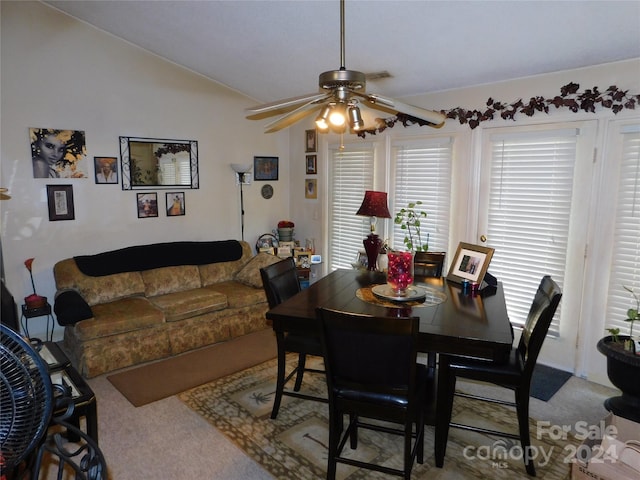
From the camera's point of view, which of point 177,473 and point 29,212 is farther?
point 29,212

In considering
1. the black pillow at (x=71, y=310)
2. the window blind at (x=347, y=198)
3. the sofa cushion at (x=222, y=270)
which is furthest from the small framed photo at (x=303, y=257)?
the black pillow at (x=71, y=310)

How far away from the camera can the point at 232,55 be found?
4055 mm

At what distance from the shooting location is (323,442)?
2.62 meters

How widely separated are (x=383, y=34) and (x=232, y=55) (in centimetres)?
160

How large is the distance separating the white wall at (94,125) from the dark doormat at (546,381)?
11.7 feet

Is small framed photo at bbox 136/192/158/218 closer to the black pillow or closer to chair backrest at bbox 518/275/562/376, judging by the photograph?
the black pillow

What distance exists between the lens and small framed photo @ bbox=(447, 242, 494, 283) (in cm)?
287

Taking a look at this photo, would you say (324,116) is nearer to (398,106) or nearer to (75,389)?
(398,106)

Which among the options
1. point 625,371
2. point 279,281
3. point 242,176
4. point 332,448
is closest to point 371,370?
point 332,448

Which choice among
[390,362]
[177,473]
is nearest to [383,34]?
[390,362]

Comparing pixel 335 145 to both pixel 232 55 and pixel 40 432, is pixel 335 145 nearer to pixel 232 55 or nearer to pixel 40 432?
pixel 232 55

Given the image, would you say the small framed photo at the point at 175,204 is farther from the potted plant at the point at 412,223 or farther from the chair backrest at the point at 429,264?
the chair backrest at the point at 429,264

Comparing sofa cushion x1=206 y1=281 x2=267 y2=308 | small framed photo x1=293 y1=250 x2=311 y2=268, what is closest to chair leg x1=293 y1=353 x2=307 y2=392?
sofa cushion x1=206 y1=281 x2=267 y2=308

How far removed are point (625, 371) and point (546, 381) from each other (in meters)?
0.73
